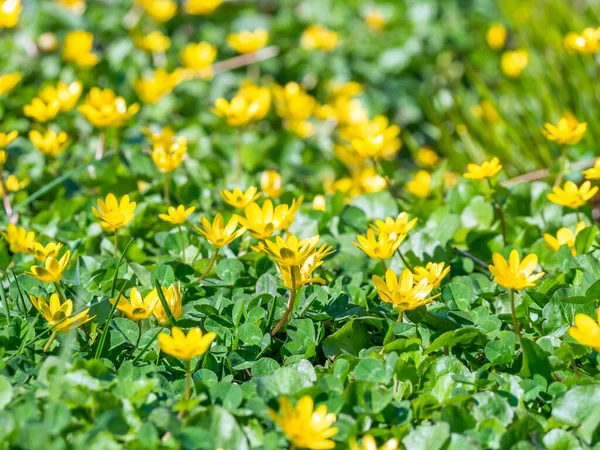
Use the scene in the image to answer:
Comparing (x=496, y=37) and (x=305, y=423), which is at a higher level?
(x=305, y=423)

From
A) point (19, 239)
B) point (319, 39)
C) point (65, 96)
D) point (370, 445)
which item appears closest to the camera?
point (370, 445)

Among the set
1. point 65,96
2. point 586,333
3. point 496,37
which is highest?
point 586,333

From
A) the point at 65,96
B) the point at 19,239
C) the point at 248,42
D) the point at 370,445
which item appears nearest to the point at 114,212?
the point at 19,239

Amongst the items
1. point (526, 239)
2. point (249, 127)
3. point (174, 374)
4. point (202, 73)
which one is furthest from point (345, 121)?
point (174, 374)

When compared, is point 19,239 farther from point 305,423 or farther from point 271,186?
point 305,423

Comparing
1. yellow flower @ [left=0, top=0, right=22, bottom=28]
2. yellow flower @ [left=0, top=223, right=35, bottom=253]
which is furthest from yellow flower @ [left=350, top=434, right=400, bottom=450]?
yellow flower @ [left=0, top=0, right=22, bottom=28]

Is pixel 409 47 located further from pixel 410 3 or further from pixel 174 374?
pixel 174 374

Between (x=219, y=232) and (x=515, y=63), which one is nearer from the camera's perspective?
(x=219, y=232)

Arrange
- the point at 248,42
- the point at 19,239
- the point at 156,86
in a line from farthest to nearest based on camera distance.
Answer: the point at 248,42 → the point at 156,86 → the point at 19,239
